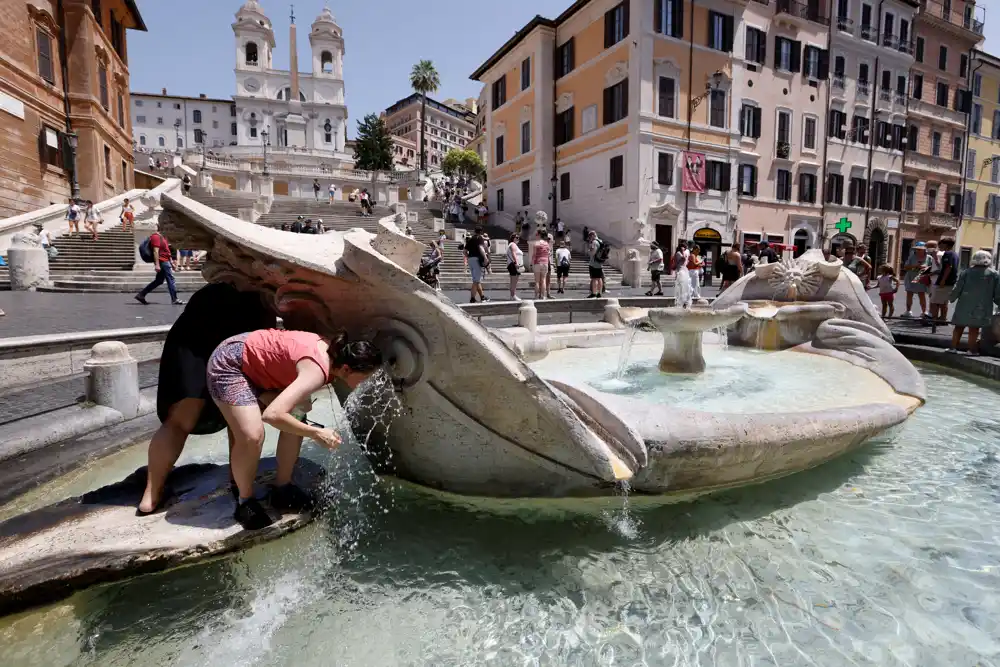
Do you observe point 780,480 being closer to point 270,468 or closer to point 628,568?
point 628,568

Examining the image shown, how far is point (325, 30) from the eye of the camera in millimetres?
68312

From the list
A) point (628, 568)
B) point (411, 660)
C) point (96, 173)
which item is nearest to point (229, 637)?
point (411, 660)

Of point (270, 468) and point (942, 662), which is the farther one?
point (270, 468)

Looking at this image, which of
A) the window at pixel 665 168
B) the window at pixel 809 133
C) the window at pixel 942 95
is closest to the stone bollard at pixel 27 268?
the window at pixel 665 168

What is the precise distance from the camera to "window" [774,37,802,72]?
88.1 feet

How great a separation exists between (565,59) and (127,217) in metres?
21.2

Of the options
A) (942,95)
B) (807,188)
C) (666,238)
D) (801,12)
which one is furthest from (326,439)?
(942,95)

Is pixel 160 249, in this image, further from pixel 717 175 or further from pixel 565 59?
pixel 717 175

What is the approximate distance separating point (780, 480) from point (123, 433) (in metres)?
4.39

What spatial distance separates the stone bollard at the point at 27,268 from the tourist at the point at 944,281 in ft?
66.3

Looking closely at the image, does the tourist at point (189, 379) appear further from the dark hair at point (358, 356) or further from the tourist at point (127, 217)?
the tourist at point (127, 217)

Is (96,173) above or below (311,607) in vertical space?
above

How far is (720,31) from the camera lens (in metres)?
25.0

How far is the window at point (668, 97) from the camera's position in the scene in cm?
2406
